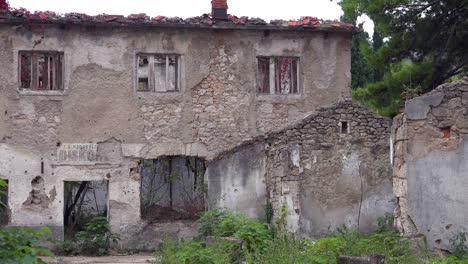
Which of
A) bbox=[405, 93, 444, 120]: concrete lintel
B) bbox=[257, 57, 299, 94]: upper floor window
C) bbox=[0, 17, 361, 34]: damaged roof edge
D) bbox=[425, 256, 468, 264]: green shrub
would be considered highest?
bbox=[0, 17, 361, 34]: damaged roof edge

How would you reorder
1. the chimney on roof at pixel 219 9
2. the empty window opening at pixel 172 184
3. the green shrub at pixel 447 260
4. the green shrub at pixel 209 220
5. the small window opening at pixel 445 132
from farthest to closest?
the empty window opening at pixel 172 184 < the chimney on roof at pixel 219 9 < the green shrub at pixel 209 220 < the small window opening at pixel 445 132 < the green shrub at pixel 447 260

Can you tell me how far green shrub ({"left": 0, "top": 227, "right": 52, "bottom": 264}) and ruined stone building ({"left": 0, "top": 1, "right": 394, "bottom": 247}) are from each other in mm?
8680

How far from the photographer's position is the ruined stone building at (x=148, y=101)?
57.3 ft

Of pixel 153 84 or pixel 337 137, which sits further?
pixel 153 84

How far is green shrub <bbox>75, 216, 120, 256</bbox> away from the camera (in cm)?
1708

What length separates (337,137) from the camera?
16.0m

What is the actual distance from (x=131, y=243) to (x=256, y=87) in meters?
4.41

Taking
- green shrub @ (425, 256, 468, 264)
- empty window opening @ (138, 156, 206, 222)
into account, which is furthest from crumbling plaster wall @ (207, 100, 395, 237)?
green shrub @ (425, 256, 468, 264)

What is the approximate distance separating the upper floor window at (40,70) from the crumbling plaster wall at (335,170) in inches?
201

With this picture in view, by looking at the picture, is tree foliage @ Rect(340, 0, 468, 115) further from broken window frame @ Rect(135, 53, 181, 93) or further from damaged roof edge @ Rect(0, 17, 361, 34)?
broken window frame @ Rect(135, 53, 181, 93)

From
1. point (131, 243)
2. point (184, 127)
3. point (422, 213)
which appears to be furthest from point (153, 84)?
point (422, 213)

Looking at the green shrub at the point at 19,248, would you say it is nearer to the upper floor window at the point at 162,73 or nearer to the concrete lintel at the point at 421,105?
the concrete lintel at the point at 421,105

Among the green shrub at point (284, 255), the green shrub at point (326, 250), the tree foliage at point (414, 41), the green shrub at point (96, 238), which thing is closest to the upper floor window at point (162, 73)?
the green shrub at point (96, 238)

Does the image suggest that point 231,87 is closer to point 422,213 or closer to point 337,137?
point 337,137
